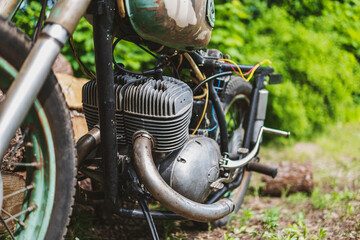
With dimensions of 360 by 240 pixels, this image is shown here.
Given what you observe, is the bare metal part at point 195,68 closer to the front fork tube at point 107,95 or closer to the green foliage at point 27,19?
the front fork tube at point 107,95

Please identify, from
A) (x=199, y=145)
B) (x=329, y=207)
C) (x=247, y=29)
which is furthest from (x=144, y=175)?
(x=247, y=29)

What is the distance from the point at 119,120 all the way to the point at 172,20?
52cm

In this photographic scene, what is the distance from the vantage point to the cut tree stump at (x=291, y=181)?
323cm

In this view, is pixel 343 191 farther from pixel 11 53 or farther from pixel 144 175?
pixel 11 53

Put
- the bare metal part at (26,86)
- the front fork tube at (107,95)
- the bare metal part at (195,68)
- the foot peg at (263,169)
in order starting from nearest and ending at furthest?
1. the bare metal part at (26,86)
2. the front fork tube at (107,95)
3. the bare metal part at (195,68)
4. the foot peg at (263,169)

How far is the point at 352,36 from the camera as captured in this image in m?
5.04

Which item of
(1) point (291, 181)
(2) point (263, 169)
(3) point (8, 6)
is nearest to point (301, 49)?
(1) point (291, 181)

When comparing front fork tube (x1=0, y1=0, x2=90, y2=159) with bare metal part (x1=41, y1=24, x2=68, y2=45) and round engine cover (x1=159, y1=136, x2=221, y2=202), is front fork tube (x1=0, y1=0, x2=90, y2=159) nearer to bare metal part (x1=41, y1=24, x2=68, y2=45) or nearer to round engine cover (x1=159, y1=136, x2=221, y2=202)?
bare metal part (x1=41, y1=24, x2=68, y2=45)

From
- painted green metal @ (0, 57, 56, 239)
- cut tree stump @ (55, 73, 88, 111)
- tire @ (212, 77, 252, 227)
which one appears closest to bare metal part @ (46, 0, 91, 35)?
painted green metal @ (0, 57, 56, 239)

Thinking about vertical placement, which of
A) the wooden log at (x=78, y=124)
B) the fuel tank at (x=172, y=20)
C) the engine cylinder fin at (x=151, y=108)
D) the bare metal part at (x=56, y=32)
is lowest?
the wooden log at (x=78, y=124)

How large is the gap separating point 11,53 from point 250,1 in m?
3.81

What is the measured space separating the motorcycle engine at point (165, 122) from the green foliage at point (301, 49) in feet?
6.85

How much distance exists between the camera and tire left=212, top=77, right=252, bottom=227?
250 cm

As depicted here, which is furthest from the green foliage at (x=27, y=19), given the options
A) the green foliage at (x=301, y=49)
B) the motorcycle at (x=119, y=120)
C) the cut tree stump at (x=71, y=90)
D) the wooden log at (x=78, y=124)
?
the green foliage at (x=301, y=49)
